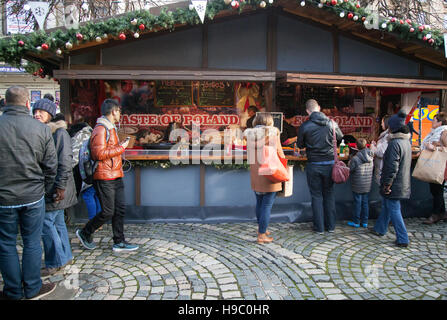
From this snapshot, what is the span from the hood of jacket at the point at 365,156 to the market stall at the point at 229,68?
862mm

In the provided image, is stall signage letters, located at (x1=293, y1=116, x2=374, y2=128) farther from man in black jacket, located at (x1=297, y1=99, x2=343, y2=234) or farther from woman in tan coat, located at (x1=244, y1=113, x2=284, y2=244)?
woman in tan coat, located at (x1=244, y1=113, x2=284, y2=244)

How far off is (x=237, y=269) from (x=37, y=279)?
2.10 m

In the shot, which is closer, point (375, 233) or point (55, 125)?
point (55, 125)

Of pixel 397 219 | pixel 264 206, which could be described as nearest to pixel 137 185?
pixel 264 206

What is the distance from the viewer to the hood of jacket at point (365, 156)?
543 cm

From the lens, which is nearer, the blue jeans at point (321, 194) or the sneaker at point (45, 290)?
the sneaker at point (45, 290)

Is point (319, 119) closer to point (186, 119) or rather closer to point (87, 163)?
point (87, 163)

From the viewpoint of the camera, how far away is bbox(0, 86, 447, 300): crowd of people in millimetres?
3059

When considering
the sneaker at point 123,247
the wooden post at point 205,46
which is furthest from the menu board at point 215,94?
the sneaker at point 123,247

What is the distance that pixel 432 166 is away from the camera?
218 inches

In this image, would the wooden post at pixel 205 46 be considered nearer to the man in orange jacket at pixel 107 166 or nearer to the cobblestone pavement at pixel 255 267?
the man in orange jacket at pixel 107 166

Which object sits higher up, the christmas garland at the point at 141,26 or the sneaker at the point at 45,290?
the christmas garland at the point at 141,26

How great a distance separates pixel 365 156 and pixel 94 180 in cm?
416
